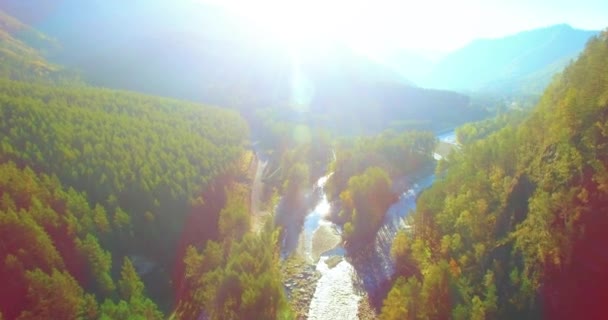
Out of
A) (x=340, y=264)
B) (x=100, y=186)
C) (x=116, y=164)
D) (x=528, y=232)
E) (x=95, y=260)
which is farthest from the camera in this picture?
(x=116, y=164)

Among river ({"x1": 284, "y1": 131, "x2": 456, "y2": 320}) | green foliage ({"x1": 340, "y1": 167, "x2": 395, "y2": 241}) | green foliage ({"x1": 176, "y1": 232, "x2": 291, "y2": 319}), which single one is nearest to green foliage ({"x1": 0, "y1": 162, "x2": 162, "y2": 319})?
green foliage ({"x1": 176, "y1": 232, "x2": 291, "y2": 319})

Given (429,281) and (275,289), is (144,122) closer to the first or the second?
(275,289)

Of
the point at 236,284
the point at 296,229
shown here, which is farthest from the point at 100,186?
the point at 236,284

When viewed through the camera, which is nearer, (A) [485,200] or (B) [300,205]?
(A) [485,200]

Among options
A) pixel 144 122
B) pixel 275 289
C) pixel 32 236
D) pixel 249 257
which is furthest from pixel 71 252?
pixel 144 122

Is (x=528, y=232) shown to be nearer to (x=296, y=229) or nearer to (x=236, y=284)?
(x=236, y=284)

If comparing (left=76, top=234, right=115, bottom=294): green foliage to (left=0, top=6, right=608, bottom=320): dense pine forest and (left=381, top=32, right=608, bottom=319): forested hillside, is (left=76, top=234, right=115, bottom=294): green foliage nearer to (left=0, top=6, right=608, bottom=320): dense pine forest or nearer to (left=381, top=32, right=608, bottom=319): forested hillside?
(left=0, top=6, right=608, bottom=320): dense pine forest

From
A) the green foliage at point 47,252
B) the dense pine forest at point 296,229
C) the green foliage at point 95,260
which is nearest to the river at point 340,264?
the dense pine forest at point 296,229

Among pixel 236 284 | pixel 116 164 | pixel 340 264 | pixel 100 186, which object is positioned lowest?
pixel 340 264

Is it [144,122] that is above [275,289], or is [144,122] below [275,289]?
above
